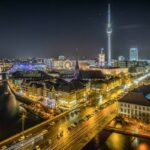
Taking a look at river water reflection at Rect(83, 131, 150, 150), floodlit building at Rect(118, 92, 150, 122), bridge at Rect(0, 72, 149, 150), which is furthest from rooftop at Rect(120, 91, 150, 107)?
river water reflection at Rect(83, 131, 150, 150)

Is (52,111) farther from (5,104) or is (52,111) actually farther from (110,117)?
(5,104)

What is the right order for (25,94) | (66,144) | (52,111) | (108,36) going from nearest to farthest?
(66,144), (52,111), (25,94), (108,36)

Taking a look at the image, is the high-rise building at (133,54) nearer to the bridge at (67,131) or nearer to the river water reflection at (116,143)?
the bridge at (67,131)

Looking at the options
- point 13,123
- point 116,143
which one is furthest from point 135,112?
point 13,123

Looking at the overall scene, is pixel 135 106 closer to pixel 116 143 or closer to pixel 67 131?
pixel 116 143

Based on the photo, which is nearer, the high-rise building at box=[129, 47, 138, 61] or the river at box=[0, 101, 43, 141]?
the river at box=[0, 101, 43, 141]

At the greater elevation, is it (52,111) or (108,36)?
(108,36)

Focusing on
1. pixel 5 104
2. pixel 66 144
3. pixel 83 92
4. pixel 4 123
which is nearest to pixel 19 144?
pixel 66 144

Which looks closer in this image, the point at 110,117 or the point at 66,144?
the point at 66,144

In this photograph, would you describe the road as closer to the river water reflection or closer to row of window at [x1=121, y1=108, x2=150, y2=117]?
the river water reflection
